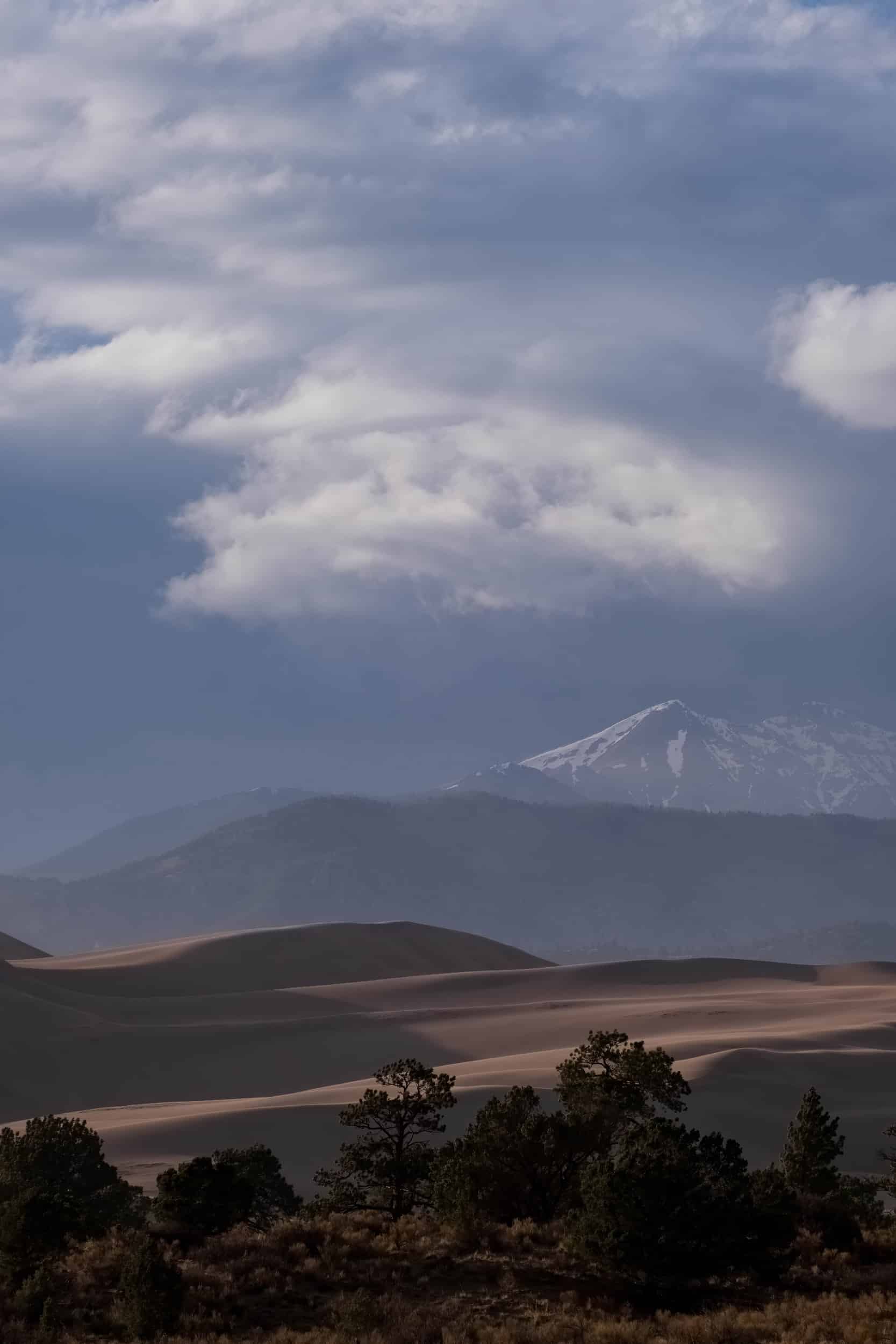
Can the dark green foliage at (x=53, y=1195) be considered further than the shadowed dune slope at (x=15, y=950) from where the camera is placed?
No

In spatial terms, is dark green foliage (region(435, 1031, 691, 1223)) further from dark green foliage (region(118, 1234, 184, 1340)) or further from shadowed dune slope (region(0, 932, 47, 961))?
shadowed dune slope (region(0, 932, 47, 961))

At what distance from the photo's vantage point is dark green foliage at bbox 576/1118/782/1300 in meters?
22.4

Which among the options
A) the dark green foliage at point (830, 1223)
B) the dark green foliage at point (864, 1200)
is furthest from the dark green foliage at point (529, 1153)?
the dark green foliage at point (864, 1200)

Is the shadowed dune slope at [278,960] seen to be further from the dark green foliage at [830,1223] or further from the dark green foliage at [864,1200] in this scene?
the dark green foliage at [830,1223]

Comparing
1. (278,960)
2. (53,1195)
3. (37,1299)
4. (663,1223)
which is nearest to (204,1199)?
(53,1195)

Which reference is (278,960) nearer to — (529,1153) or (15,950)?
(15,950)

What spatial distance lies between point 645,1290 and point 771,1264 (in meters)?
2.27

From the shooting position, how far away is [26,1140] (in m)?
34.4

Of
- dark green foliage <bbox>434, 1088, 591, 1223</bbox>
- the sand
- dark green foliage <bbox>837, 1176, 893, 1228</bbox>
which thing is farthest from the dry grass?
the sand

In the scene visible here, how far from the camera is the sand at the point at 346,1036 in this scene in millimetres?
60438

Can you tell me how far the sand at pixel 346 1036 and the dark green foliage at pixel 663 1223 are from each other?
26.6 metres

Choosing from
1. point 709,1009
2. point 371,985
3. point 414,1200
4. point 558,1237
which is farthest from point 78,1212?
point 371,985

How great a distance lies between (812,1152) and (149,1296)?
17.4 metres

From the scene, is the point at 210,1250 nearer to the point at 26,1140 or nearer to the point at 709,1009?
the point at 26,1140
